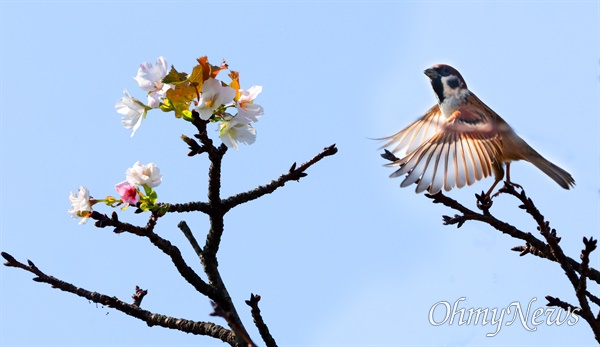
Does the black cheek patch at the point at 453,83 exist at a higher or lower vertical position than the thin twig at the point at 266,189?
higher

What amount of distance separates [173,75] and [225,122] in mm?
316

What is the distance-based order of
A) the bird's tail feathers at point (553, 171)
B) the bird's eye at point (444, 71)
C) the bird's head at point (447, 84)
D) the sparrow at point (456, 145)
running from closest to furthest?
the sparrow at point (456, 145)
the bird's tail feathers at point (553, 171)
the bird's head at point (447, 84)
the bird's eye at point (444, 71)

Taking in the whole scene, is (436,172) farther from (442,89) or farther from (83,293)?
(442,89)

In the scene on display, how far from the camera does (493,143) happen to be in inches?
233

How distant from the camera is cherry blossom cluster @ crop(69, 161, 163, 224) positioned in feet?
11.1

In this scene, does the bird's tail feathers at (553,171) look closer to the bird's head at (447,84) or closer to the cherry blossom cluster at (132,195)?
the bird's head at (447,84)

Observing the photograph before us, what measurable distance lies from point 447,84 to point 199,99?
159 inches

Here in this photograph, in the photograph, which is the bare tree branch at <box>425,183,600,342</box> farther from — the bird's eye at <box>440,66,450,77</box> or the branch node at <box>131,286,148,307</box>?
the bird's eye at <box>440,66,450,77</box>

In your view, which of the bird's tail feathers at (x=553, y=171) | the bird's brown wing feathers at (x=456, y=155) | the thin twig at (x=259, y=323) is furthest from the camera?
the bird's tail feathers at (x=553, y=171)

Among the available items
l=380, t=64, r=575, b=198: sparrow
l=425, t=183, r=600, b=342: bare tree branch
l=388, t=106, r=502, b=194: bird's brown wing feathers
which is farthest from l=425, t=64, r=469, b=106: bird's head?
l=425, t=183, r=600, b=342: bare tree branch

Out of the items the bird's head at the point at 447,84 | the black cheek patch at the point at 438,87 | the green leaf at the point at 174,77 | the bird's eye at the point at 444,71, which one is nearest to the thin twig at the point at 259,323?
the green leaf at the point at 174,77

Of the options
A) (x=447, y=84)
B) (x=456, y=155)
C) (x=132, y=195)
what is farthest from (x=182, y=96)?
(x=447, y=84)

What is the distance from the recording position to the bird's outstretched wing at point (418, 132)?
23.1ft

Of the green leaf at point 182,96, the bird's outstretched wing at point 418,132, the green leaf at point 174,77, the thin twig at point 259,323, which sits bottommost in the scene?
the thin twig at point 259,323
